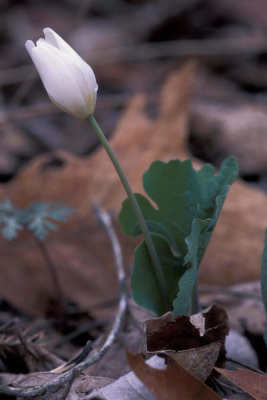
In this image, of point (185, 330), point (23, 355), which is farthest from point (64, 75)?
point (23, 355)

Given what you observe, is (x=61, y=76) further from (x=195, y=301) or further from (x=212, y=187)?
(x=195, y=301)

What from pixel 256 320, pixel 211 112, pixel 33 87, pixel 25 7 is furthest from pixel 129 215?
pixel 25 7

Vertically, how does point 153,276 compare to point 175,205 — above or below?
below

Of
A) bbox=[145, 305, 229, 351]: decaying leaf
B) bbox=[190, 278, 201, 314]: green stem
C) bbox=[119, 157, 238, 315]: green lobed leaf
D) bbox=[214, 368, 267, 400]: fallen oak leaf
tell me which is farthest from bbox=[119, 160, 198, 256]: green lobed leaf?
bbox=[214, 368, 267, 400]: fallen oak leaf

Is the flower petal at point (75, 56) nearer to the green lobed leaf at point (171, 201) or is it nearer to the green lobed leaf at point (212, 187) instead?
the green lobed leaf at point (171, 201)

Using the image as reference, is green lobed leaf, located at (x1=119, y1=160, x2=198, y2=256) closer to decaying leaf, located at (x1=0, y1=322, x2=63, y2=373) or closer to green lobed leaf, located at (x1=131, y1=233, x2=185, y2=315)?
green lobed leaf, located at (x1=131, y1=233, x2=185, y2=315)

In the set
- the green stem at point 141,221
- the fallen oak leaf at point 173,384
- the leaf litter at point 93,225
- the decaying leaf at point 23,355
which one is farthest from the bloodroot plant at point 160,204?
the leaf litter at point 93,225
